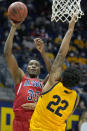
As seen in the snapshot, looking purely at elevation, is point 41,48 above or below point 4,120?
above

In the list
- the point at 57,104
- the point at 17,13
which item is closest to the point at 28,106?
the point at 57,104

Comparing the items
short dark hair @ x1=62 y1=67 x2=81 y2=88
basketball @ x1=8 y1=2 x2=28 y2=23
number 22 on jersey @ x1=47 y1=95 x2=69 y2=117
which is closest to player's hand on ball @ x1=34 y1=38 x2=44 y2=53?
basketball @ x1=8 y1=2 x2=28 y2=23

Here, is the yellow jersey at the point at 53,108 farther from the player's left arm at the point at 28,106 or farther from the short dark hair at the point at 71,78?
the player's left arm at the point at 28,106

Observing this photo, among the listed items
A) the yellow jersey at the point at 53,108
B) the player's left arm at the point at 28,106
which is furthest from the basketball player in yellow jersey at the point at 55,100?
the player's left arm at the point at 28,106

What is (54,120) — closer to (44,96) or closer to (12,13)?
(44,96)

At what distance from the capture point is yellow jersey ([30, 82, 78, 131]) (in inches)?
151

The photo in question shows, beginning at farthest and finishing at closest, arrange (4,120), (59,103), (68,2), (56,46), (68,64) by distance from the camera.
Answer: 1. (56,46)
2. (68,64)
3. (4,120)
4. (68,2)
5. (59,103)

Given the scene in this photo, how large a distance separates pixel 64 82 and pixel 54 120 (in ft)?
1.58

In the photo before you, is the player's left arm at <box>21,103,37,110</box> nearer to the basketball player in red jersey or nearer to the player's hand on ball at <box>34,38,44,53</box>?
the basketball player in red jersey

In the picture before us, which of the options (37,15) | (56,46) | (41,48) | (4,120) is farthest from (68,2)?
(37,15)

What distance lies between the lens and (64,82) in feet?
12.7

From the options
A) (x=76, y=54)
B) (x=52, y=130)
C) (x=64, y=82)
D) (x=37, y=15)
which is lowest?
(x=76, y=54)

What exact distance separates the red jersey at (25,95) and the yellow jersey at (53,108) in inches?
29.5

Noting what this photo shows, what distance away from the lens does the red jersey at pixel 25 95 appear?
4.67 metres
